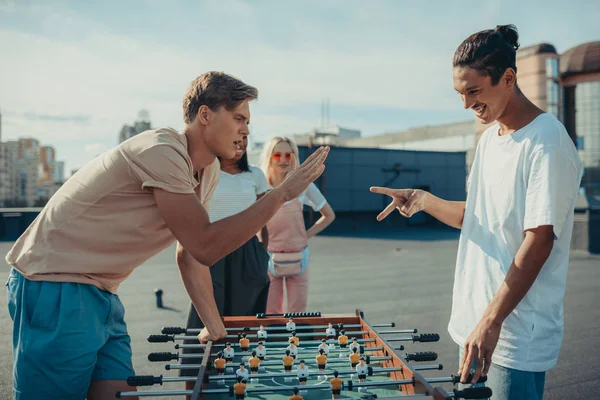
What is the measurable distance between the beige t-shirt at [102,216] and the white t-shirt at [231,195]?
1.64m

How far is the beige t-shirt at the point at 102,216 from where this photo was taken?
5.88ft

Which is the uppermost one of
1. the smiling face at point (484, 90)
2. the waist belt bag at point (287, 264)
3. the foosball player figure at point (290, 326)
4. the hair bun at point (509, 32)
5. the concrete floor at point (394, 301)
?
the hair bun at point (509, 32)

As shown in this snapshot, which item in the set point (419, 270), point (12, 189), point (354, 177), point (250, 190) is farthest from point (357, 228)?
point (12, 189)

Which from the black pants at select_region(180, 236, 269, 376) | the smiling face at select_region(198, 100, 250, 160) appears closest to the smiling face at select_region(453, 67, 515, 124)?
the smiling face at select_region(198, 100, 250, 160)

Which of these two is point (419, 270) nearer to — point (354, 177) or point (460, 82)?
point (460, 82)

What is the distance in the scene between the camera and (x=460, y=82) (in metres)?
1.83

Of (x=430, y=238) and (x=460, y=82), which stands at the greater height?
(x=460, y=82)

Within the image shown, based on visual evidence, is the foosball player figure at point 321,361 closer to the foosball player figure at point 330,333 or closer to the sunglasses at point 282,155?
the foosball player figure at point 330,333

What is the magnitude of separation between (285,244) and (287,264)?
17 cm

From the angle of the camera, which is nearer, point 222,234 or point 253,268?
point 222,234

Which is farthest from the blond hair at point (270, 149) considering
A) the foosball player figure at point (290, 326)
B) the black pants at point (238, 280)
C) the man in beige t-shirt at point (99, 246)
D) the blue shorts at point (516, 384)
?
the blue shorts at point (516, 384)

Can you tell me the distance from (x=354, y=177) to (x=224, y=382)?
63.0 ft

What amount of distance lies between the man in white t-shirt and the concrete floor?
2147 millimetres

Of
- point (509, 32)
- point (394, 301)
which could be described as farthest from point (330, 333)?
point (394, 301)
